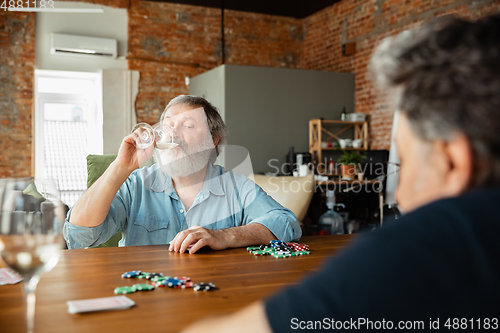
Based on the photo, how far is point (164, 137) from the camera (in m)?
1.78

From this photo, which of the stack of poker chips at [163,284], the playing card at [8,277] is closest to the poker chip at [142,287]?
the stack of poker chips at [163,284]

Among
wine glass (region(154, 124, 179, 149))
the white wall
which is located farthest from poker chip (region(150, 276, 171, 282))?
the white wall

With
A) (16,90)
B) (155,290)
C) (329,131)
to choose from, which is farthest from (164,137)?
(16,90)

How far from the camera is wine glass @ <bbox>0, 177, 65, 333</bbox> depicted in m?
0.57

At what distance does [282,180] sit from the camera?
4203 mm

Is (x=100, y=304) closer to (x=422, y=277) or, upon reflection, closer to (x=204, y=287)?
(x=204, y=287)

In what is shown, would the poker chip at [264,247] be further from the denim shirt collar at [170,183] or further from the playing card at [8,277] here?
the playing card at [8,277]

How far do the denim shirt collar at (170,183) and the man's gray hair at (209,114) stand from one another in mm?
183

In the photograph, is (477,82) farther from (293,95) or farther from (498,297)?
(293,95)

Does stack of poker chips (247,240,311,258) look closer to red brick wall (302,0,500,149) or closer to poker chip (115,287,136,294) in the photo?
poker chip (115,287,136,294)

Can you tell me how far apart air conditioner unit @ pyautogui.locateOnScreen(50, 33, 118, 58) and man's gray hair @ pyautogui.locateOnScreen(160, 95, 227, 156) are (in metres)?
5.10

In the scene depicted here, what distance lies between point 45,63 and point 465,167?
688 cm

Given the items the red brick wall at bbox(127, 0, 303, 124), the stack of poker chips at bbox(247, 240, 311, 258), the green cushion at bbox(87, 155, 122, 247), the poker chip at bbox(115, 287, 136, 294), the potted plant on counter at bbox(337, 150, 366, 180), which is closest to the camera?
the poker chip at bbox(115, 287, 136, 294)

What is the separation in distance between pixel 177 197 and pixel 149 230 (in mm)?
165
